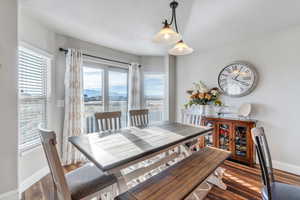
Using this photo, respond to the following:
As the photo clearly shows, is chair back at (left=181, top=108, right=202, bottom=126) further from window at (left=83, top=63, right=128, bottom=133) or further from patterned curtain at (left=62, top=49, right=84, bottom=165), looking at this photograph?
patterned curtain at (left=62, top=49, right=84, bottom=165)

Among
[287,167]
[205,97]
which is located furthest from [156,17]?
[287,167]

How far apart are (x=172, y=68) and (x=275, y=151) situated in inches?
113

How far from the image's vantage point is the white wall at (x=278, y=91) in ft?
7.77

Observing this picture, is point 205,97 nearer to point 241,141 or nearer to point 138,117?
point 241,141

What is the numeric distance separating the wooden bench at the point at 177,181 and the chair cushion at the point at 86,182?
222 millimetres

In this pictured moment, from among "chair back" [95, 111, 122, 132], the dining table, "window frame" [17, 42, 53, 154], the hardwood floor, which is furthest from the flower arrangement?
"window frame" [17, 42, 53, 154]

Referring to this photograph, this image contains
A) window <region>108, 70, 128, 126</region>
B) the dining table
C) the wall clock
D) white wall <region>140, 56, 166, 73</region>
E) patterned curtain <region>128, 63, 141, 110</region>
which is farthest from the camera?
white wall <region>140, 56, 166, 73</region>

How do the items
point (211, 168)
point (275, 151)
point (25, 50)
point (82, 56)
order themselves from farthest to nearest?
point (82, 56) → point (275, 151) → point (25, 50) → point (211, 168)

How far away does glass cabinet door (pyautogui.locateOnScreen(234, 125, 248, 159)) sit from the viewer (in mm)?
2617

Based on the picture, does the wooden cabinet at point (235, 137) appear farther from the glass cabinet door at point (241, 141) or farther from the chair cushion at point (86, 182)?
the chair cushion at point (86, 182)
